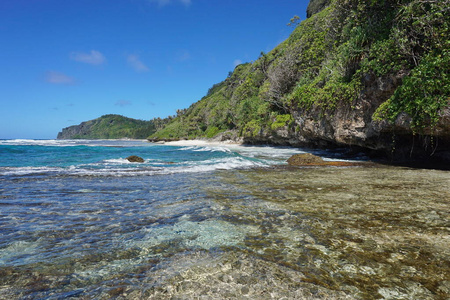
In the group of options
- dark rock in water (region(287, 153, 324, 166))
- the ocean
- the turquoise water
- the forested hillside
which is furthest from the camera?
dark rock in water (region(287, 153, 324, 166))

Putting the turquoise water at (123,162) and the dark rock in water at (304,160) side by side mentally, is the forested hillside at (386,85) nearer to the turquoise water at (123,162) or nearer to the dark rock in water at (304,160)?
the dark rock in water at (304,160)

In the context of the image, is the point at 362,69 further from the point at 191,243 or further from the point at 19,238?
the point at 19,238

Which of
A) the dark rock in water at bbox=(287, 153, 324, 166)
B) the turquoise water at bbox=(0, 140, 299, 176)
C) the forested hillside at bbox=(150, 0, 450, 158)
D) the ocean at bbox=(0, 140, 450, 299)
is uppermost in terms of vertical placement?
the forested hillside at bbox=(150, 0, 450, 158)

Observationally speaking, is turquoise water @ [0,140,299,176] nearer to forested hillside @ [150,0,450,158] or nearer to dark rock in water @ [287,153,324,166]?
dark rock in water @ [287,153,324,166]

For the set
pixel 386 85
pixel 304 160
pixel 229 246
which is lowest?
pixel 229 246

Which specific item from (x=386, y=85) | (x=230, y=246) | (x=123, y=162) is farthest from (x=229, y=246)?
(x=123, y=162)

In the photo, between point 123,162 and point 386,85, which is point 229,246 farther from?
point 123,162

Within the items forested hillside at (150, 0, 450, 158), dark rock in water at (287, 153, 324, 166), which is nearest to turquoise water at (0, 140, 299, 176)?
dark rock in water at (287, 153, 324, 166)

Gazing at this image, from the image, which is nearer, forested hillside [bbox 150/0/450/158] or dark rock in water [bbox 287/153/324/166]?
forested hillside [bbox 150/0/450/158]

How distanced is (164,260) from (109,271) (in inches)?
25.8

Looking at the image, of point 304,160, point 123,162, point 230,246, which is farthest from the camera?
point 123,162

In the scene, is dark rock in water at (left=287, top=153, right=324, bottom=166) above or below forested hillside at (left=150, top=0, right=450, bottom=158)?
below

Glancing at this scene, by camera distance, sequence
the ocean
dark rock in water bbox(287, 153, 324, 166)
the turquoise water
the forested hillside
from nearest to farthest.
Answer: the ocean
the forested hillside
the turquoise water
dark rock in water bbox(287, 153, 324, 166)

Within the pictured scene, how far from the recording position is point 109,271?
2.96 metres
